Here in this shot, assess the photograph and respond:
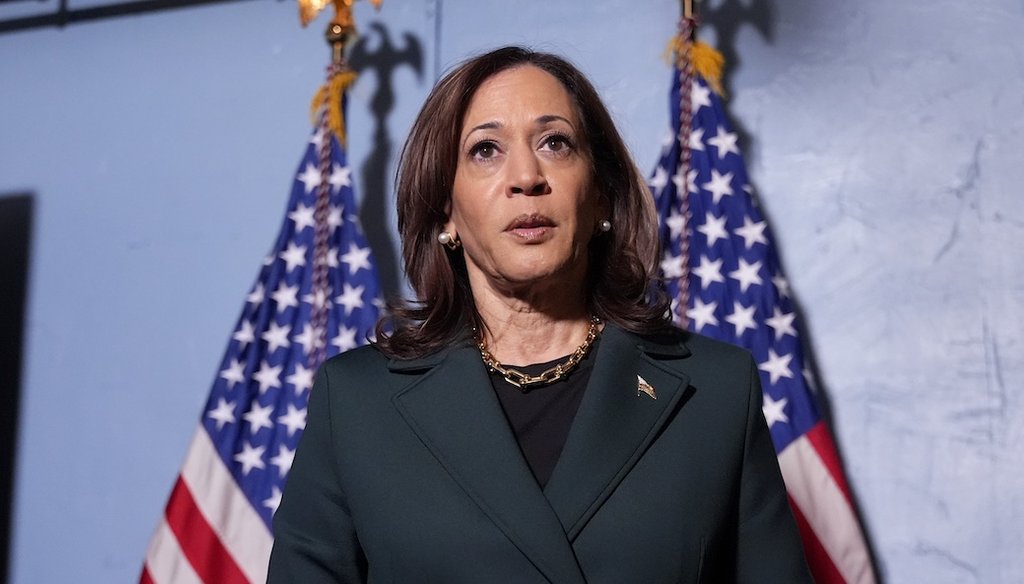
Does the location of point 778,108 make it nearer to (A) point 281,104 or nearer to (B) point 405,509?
(A) point 281,104

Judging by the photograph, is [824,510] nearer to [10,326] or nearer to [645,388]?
[645,388]

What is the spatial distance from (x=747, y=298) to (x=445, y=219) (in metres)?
0.83

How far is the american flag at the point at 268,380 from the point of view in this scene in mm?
2467

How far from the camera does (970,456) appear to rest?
7.46 feet

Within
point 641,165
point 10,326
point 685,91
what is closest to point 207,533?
point 10,326

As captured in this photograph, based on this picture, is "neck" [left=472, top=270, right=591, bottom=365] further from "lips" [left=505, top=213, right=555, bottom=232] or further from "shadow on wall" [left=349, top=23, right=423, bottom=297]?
"shadow on wall" [left=349, top=23, right=423, bottom=297]

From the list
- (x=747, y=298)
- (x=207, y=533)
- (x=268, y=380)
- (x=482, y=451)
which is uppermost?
(x=747, y=298)

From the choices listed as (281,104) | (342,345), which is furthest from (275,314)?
(281,104)

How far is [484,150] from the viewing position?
1.64m

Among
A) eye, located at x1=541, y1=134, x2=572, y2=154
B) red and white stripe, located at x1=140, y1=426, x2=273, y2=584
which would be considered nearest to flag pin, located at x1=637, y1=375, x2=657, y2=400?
eye, located at x1=541, y1=134, x2=572, y2=154

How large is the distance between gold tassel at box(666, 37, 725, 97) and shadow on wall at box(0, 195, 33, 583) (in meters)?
1.70

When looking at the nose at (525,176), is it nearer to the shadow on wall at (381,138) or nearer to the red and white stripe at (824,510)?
the red and white stripe at (824,510)

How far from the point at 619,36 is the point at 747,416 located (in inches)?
50.7

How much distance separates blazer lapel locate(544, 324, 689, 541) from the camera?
1.44 m
